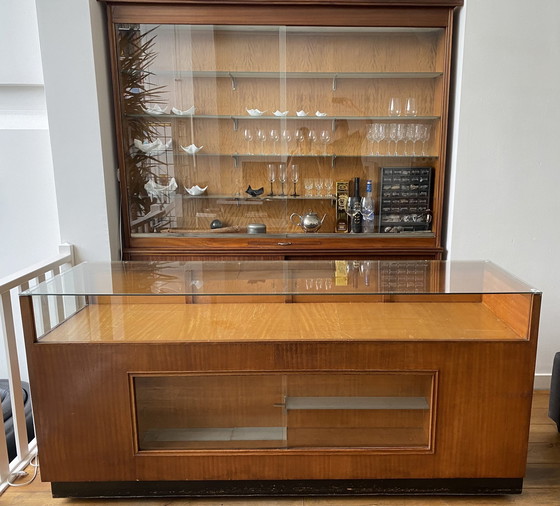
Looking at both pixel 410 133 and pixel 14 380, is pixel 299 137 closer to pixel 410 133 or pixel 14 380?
pixel 410 133

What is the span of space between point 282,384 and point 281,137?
1802 millimetres

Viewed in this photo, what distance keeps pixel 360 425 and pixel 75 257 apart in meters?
1.92

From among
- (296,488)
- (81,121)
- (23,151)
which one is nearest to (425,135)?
(81,121)

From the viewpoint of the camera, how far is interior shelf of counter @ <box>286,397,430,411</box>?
5.79 feet

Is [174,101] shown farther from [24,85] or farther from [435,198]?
[435,198]

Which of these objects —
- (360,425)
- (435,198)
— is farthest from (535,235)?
(360,425)

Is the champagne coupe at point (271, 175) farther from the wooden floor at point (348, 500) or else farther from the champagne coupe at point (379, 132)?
the wooden floor at point (348, 500)

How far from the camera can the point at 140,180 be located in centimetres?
292

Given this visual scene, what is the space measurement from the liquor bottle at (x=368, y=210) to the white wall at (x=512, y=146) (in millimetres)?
516

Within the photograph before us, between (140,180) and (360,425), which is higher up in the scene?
(140,180)

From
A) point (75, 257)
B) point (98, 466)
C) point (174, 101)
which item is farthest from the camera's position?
point (174, 101)

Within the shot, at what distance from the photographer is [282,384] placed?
1.74m

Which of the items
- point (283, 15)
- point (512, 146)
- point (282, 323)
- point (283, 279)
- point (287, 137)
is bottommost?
point (282, 323)

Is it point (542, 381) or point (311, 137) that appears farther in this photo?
point (311, 137)
